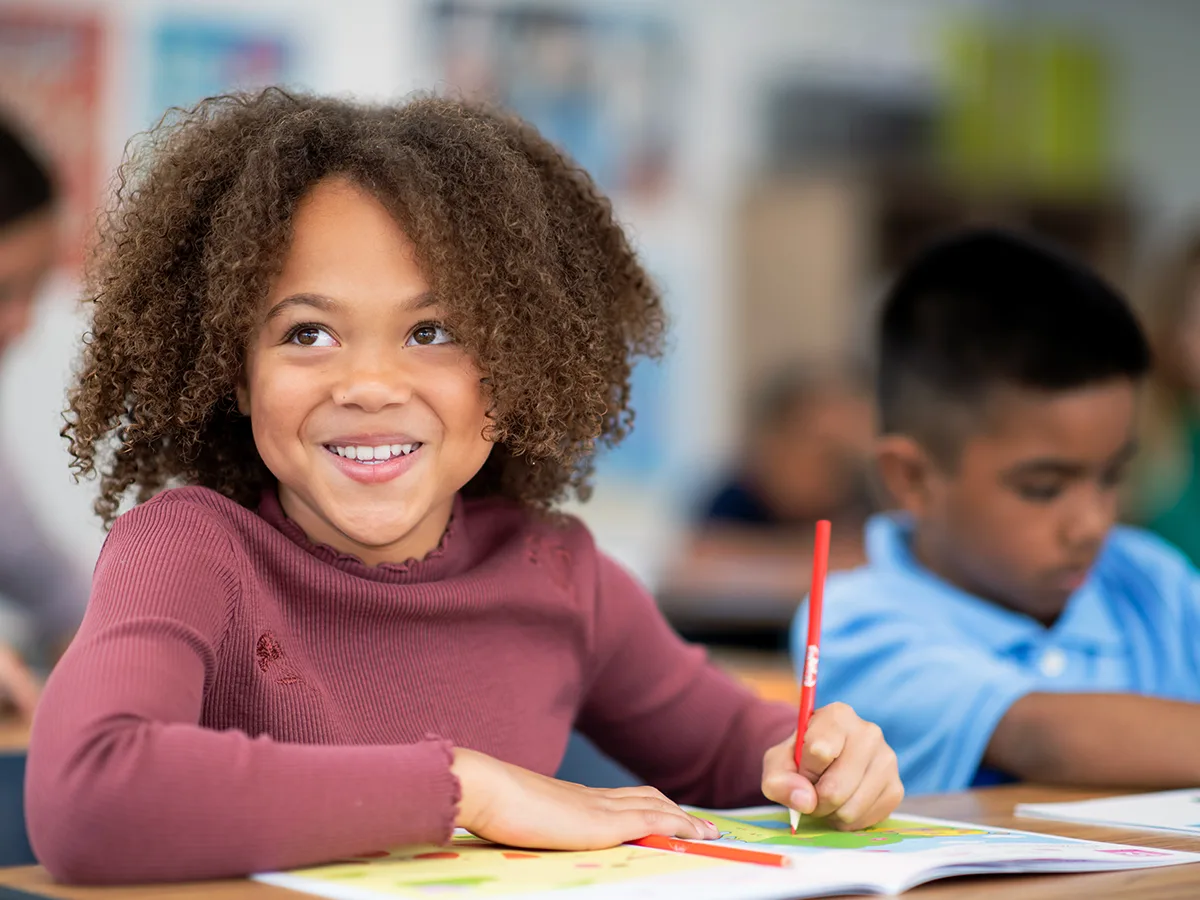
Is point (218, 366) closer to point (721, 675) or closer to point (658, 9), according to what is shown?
point (721, 675)

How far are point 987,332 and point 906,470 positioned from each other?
0.17 metres

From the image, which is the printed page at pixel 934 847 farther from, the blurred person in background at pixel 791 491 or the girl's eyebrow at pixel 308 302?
the blurred person in background at pixel 791 491

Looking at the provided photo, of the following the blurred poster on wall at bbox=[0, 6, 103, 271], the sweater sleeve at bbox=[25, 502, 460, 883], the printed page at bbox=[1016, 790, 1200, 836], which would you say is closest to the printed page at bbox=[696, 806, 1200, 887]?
the printed page at bbox=[1016, 790, 1200, 836]

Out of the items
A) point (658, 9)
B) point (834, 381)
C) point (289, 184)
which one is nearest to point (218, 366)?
point (289, 184)

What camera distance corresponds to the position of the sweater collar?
105 cm

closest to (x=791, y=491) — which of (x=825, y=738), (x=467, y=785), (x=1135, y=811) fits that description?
(x=1135, y=811)

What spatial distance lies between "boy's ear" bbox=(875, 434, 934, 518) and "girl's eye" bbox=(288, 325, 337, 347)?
86 centimetres

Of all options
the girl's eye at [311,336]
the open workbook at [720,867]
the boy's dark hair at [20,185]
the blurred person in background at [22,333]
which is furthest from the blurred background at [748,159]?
the girl's eye at [311,336]

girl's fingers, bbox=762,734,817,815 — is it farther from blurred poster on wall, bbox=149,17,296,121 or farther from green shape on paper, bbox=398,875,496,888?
blurred poster on wall, bbox=149,17,296,121

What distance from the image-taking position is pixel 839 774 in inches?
39.6

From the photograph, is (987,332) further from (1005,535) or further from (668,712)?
(668,712)

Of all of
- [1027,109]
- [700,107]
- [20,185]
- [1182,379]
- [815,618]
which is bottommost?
[815,618]

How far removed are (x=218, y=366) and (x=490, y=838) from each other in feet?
1.15

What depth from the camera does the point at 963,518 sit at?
5.31ft
